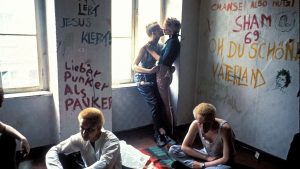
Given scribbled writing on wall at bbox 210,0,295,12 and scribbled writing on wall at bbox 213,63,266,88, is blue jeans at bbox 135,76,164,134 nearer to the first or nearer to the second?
scribbled writing on wall at bbox 213,63,266,88

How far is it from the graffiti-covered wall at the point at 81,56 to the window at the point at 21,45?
365 millimetres

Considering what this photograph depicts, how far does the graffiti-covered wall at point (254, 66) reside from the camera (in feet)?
8.29

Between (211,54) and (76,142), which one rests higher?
(211,54)

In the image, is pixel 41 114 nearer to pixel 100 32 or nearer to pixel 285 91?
pixel 100 32

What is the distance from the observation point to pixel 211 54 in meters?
3.29

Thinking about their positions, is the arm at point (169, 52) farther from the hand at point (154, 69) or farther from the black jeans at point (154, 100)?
the black jeans at point (154, 100)

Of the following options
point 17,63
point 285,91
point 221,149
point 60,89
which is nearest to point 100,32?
point 60,89

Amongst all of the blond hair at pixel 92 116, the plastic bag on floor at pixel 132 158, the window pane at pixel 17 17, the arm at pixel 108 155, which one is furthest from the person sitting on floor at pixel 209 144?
the window pane at pixel 17 17

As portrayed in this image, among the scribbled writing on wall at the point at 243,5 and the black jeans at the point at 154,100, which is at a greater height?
the scribbled writing on wall at the point at 243,5

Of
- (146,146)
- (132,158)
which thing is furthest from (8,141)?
(146,146)

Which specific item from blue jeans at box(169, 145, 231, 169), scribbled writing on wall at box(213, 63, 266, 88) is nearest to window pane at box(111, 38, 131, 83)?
scribbled writing on wall at box(213, 63, 266, 88)

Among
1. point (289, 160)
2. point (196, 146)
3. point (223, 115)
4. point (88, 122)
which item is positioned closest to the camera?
point (88, 122)

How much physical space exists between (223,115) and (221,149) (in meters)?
1.20

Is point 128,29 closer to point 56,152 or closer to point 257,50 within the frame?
point 257,50
